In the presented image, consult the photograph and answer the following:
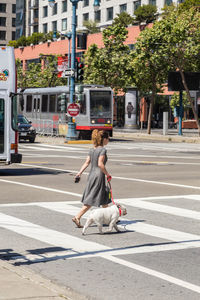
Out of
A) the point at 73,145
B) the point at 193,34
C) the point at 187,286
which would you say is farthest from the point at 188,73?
the point at 187,286

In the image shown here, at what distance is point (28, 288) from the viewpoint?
5973 millimetres

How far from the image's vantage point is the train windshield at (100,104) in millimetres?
42844

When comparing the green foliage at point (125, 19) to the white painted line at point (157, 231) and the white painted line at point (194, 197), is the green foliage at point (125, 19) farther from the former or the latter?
the white painted line at point (157, 231)

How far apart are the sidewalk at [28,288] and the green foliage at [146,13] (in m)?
73.0

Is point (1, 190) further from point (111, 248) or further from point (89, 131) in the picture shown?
point (89, 131)

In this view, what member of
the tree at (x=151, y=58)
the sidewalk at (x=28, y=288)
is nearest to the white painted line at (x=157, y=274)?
the sidewalk at (x=28, y=288)

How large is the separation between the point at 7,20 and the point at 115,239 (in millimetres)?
137007

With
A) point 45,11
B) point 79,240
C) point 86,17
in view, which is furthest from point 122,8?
point 79,240

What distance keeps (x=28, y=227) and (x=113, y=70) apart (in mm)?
50689

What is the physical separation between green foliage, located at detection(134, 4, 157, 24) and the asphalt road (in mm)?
61965

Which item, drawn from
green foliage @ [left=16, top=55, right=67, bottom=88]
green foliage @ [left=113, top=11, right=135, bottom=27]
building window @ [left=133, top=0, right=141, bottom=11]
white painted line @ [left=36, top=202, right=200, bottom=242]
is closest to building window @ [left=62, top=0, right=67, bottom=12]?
green foliage @ [left=16, top=55, right=67, bottom=88]

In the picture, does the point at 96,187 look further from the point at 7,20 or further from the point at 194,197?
the point at 7,20

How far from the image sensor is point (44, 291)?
19.4 ft

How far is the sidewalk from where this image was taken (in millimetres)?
5719
